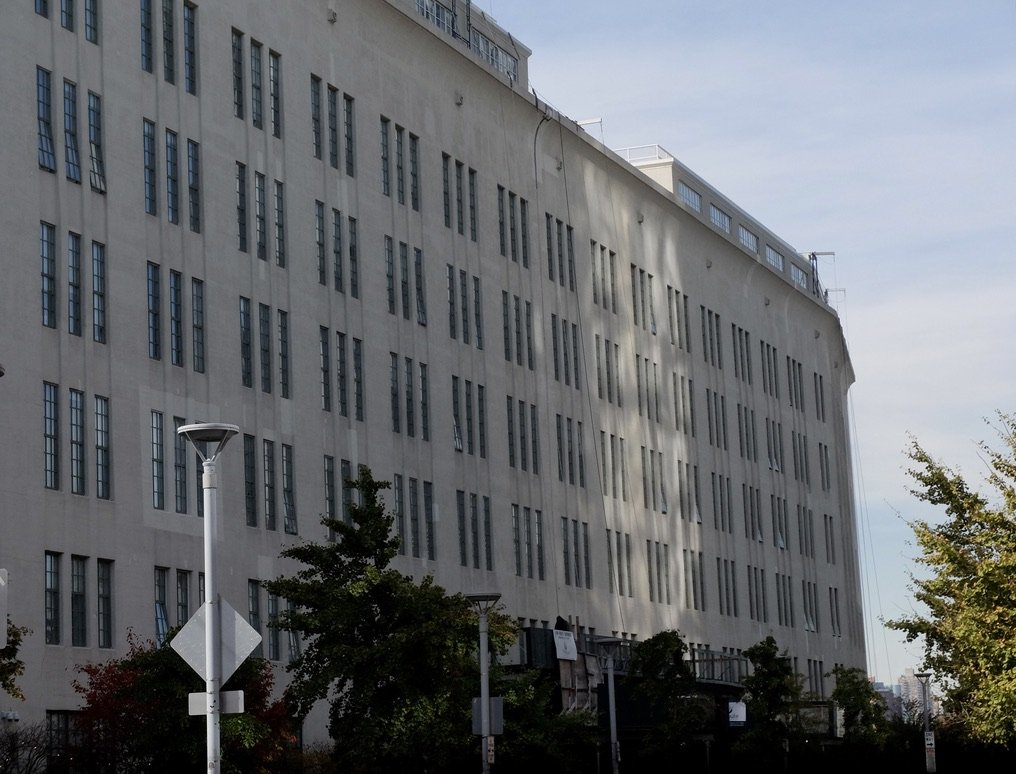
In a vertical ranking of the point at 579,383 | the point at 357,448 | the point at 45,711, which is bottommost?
the point at 45,711

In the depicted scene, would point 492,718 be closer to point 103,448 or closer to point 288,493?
point 103,448

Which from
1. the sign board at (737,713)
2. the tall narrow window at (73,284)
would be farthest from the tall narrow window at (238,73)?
the sign board at (737,713)

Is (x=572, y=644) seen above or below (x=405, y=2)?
below

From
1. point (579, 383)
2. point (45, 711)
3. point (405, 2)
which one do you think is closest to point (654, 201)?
point (579, 383)

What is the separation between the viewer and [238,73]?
58062 mm

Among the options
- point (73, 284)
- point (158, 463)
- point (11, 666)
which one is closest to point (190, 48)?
point (73, 284)

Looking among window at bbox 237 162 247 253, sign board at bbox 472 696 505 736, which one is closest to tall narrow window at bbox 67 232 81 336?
window at bbox 237 162 247 253

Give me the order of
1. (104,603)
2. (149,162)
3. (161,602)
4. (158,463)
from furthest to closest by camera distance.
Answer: (149,162) < (158,463) < (161,602) < (104,603)

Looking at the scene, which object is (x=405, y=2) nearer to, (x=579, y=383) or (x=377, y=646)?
(x=579, y=383)

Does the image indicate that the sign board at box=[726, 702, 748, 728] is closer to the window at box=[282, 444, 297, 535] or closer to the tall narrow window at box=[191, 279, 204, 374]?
the window at box=[282, 444, 297, 535]

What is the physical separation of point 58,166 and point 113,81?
135 inches

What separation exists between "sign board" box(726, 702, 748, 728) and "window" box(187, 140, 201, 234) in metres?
31.2

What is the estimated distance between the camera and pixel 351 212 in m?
62.8

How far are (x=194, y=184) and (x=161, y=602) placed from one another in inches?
468
